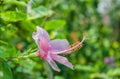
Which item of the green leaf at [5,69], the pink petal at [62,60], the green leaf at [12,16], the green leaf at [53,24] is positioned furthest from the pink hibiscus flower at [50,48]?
the green leaf at [53,24]

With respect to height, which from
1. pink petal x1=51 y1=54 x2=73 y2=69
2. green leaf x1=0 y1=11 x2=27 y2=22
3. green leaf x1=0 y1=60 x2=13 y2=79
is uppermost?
green leaf x1=0 y1=11 x2=27 y2=22

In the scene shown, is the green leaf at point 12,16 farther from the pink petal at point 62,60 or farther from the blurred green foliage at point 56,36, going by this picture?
the pink petal at point 62,60

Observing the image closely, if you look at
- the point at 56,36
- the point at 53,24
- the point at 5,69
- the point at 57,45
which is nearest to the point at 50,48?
the point at 57,45

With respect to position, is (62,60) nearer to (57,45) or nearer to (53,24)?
(57,45)

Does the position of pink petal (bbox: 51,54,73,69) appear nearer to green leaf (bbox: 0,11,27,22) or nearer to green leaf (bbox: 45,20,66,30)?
green leaf (bbox: 0,11,27,22)

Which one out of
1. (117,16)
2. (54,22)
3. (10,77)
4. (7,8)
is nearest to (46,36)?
(10,77)

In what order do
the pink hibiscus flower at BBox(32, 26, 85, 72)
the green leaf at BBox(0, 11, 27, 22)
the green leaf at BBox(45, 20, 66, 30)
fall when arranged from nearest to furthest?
the pink hibiscus flower at BBox(32, 26, 85, 72) < the green leaf at BBox(0, 11, 27, 22) < the green leaf at BBox(45, 20, 66, 30)

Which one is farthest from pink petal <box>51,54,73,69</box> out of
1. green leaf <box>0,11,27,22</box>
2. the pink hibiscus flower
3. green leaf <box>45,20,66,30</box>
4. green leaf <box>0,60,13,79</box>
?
green leaf <box>45,20,66,30</box>

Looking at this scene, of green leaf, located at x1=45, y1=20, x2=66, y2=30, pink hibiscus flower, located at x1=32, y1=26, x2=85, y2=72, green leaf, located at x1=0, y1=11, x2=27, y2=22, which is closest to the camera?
pink hibiscus flower, located at x1=32, y1=26, x2=85, y2=72
